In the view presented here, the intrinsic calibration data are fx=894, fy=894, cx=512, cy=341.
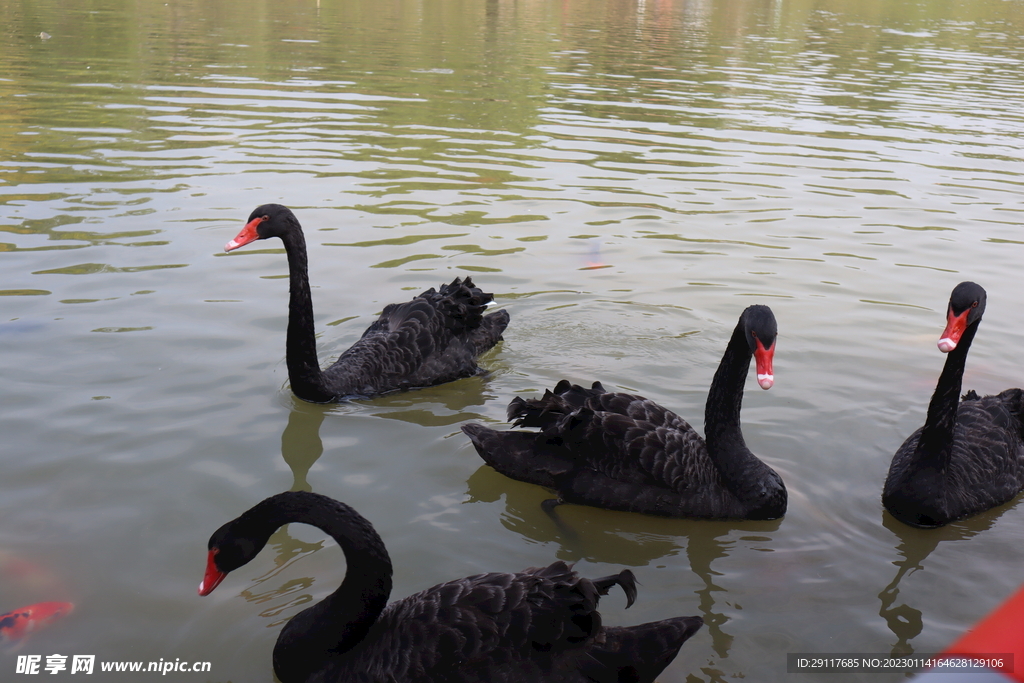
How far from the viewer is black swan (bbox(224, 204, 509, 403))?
17.9 feet

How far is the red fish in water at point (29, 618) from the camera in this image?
3.50 meters

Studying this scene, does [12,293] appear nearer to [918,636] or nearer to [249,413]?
[249,413]

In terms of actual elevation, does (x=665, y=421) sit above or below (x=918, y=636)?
above

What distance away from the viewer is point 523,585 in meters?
3.05

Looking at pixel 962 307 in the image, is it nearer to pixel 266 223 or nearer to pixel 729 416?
pixel 729 416

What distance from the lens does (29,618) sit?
3.58 m

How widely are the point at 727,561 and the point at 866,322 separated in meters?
3.58

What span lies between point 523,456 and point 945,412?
2.12m

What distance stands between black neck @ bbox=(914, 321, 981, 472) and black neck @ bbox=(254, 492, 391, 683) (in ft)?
9.33

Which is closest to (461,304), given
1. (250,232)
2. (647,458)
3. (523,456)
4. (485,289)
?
(485,289)

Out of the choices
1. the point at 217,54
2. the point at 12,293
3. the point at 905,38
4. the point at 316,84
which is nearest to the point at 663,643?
the point at 12,293

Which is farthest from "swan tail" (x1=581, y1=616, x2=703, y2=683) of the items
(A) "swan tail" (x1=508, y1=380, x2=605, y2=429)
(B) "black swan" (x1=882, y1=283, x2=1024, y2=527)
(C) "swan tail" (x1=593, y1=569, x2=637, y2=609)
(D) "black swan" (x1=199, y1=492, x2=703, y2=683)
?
(B) "black swan" (x1=882, y1=283, x2=1024, y2=527)

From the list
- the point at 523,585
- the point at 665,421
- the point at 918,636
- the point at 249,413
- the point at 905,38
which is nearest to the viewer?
the point at 523,585

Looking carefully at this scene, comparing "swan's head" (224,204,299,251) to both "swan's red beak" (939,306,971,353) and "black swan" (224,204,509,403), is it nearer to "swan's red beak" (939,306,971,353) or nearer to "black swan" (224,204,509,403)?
"black swan" (224,204,509,403)
